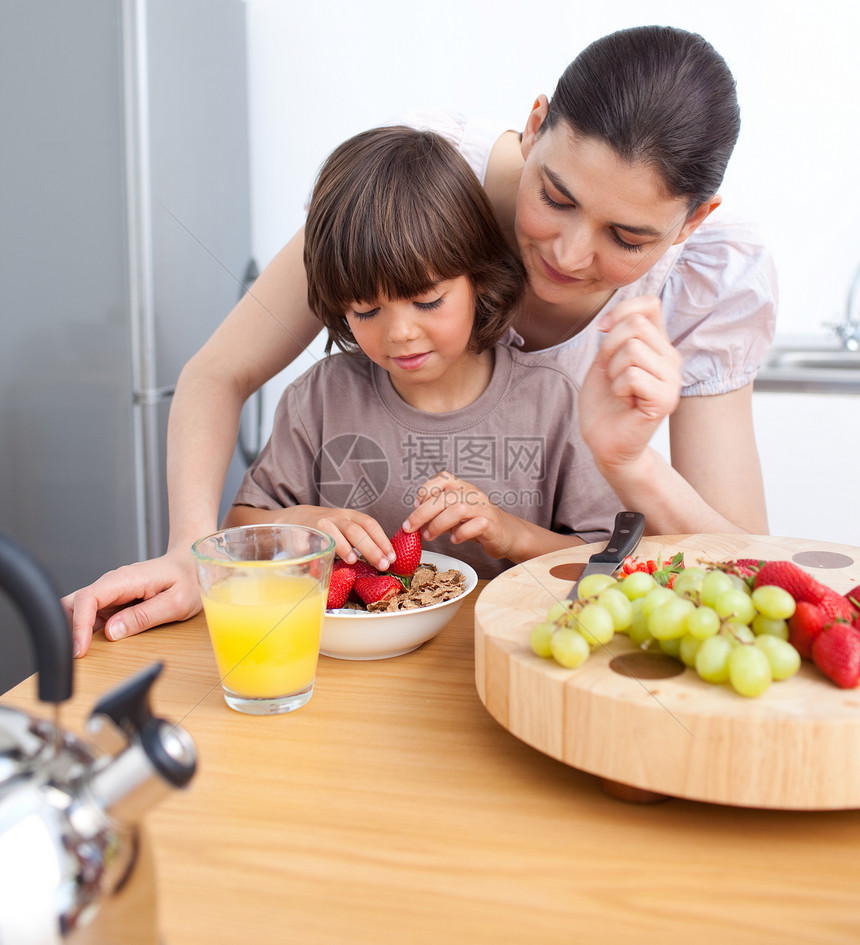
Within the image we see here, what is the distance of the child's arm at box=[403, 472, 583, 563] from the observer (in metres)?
0.98

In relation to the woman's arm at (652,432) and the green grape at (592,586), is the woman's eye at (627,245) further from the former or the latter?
the green grape at (592,586)

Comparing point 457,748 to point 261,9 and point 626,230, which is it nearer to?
point 626,230

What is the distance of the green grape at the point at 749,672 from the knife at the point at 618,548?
0.60 feet

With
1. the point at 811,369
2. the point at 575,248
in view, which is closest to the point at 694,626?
the point at 575,248

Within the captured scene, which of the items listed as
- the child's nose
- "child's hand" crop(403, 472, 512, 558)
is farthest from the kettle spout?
the child's nose

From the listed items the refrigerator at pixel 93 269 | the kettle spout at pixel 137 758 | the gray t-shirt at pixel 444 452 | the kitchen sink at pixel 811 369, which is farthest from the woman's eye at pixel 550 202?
the kitchen sink at pixel 811 369

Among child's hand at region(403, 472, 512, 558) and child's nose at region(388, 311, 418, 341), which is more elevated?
child's nose at region(388, 311, 418, 341)

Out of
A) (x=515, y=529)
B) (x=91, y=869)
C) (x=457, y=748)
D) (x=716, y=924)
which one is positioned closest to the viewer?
(x=91, y=869)

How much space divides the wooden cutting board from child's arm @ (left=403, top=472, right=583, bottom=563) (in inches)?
12.7

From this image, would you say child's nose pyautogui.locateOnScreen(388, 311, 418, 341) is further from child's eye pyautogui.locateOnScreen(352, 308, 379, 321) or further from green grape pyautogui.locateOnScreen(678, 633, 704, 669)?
green grape pyautogui.locateOnScreen(678, 633, 704, 669)

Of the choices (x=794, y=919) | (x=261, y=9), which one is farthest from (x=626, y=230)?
(x=261, y=9)

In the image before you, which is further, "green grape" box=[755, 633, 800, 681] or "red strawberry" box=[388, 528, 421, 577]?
"red strawberry" box=[388, 528, 421, 577]

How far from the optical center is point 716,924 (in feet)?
1.56

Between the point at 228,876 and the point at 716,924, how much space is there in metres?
0.27
